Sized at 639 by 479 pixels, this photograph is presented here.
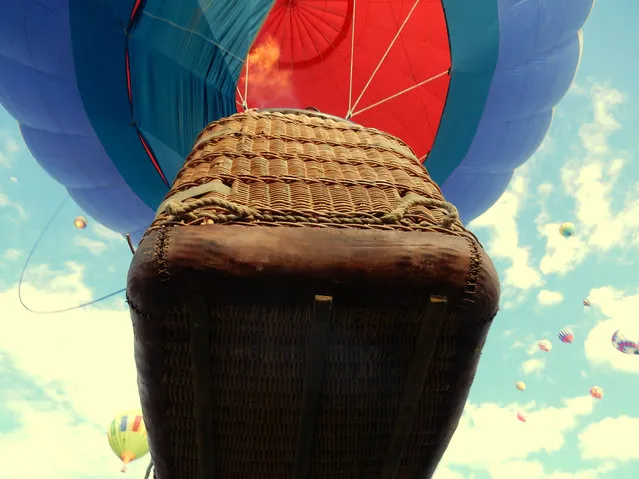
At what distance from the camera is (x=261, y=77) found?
3.56 metres

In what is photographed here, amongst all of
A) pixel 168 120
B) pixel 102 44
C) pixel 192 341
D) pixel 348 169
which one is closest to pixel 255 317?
pixel 192 341

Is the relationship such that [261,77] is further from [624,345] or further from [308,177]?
[624,345]

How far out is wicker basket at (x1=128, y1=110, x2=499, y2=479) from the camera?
0.77m

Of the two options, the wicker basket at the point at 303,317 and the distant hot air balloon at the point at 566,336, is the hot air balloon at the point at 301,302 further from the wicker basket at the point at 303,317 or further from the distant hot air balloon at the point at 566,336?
the distant hot air balloon at the point at 566,336

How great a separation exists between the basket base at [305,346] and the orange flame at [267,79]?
107 inches

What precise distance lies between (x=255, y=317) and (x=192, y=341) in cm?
10

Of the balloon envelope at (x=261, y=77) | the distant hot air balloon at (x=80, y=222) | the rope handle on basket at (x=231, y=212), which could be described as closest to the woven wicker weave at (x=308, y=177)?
the rope handle on basket at (x=231, y=212)

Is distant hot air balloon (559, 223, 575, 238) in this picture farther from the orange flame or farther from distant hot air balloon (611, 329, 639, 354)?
the orange flame

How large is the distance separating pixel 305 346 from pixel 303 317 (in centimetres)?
7

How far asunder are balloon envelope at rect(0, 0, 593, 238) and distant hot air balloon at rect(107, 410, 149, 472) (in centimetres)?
587

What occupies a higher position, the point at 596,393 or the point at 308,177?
the point at 308,177

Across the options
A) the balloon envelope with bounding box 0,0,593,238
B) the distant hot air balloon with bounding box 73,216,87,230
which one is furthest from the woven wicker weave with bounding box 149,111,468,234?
the distant hot air balloon with bounding box 73,216,87,230

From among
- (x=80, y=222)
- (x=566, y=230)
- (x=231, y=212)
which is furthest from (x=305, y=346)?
(x=566, y=230)

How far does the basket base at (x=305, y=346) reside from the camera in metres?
0.77
